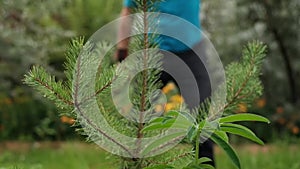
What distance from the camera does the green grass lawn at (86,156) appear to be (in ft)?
16.6

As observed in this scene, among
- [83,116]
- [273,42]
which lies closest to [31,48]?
[273,42]

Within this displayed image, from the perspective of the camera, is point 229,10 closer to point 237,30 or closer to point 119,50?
point 237,30

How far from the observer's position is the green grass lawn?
5.06 m

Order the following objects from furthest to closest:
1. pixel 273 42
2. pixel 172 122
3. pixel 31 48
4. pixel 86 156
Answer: pixel 273 42 < pixel 31 48 < pixel 86 156 < pixel 172 122

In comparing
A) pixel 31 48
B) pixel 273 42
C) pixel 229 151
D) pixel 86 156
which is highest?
pixel 273 42

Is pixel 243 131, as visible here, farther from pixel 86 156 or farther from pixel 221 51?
pixel 221 51

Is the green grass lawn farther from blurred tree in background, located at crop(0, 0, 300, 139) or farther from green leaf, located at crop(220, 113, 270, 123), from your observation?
green leaf, located at crop(220, 113, 270, 123)

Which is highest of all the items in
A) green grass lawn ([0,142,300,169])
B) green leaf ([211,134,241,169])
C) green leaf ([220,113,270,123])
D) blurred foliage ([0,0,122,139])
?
blurred foliage ([0,0,122,139])

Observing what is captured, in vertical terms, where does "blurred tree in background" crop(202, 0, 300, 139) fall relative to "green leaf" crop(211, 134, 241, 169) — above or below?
above

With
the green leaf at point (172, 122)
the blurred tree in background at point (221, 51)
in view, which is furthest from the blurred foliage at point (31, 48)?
the green leaf at point (172, 122)

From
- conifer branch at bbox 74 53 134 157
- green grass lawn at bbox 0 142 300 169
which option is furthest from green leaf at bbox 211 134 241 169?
green grass lawn at bbox 0 142 300 169

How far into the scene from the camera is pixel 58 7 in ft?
19.8

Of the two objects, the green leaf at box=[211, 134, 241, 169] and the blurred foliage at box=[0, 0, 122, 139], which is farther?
the blurred foliage at box=[0, 0, 122, 139]

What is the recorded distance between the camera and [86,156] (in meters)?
5.71
